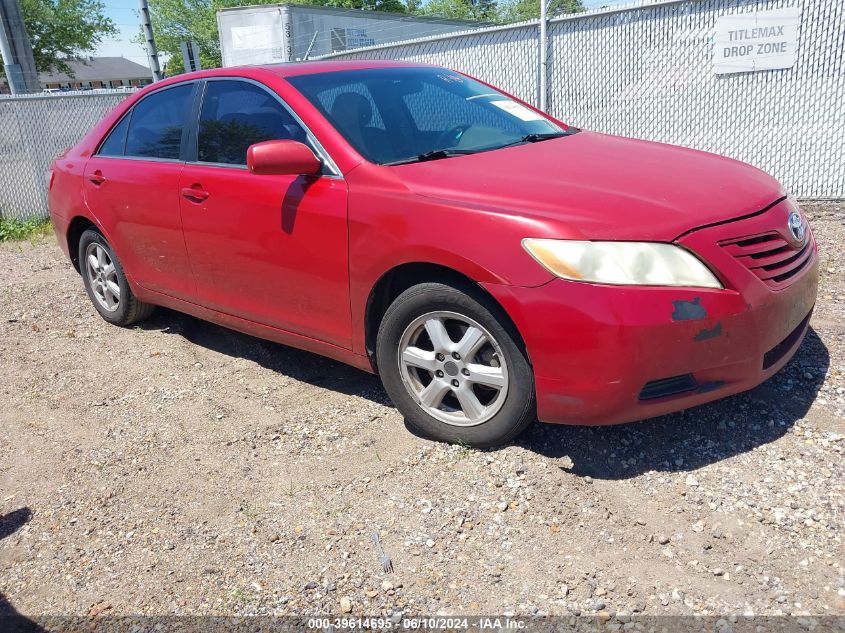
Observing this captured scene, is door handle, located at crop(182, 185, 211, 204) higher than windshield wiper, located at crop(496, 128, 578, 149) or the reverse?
the reverse

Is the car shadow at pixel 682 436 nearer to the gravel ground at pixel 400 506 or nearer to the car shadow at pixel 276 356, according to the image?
the gravel ground at pixel 400 506

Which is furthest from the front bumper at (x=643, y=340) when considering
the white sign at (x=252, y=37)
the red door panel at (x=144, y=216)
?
the white sign at (x=252, y=37)

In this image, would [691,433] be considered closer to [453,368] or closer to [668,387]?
[668,387]

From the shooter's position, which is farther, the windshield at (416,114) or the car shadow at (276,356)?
the car shadow at (276,356)

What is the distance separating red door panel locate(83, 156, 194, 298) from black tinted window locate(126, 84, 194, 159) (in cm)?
9

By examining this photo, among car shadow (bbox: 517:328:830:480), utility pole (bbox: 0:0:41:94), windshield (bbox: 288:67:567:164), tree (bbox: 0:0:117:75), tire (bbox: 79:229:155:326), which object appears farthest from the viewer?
tree (bbox: 0:0:117:75)

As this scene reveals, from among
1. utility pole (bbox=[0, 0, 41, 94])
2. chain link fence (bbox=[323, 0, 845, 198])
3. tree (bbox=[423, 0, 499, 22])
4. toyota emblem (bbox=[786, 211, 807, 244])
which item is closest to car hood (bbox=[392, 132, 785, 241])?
toyota emblem (bbox=[786, 211, 807, 244])

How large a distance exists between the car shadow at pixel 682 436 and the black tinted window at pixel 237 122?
1.92m

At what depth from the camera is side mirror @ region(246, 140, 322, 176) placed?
350cm

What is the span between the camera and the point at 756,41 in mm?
7742

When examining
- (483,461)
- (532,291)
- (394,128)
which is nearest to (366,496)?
(483,461)

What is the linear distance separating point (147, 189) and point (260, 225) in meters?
1.15

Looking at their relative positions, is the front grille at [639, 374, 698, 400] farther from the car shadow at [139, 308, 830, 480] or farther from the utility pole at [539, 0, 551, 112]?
the utility pole at [539, 0, 551, 112]

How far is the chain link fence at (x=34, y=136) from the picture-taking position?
10117 mm
